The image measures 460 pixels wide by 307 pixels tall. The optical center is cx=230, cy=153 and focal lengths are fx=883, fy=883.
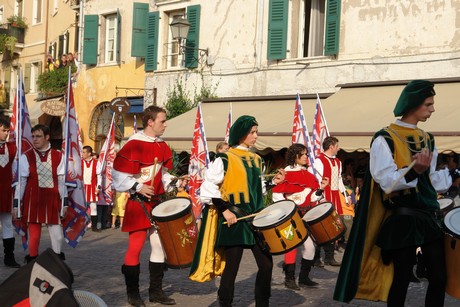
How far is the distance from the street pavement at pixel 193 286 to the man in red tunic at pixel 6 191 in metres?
0.20

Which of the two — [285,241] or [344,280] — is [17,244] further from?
[344,280]

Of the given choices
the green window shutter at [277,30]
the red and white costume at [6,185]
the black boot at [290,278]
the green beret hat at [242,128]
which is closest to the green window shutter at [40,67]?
the green window shutter at [277,30]

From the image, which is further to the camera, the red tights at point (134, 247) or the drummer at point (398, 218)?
the red tights at point (134, 247)

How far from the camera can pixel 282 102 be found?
21484mm

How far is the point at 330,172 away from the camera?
11938 mm

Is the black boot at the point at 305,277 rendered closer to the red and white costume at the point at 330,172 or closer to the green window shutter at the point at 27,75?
the red and white costume at the point at 330,172

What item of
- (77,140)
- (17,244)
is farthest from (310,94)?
(77,140)

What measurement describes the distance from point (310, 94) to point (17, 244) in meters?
9.15

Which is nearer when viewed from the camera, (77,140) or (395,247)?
(395,247)

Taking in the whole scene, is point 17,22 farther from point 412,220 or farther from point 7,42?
point 412,220

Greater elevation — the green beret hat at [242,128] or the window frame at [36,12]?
the window frame at [36,12]

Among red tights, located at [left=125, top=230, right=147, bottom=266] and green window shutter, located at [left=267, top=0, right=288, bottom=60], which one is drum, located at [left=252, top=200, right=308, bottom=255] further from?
green window shutter, located at [left=267, top=0, right=288, bottom=60]

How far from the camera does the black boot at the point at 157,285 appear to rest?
8141 mm

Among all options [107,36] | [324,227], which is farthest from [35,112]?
[324,227]
